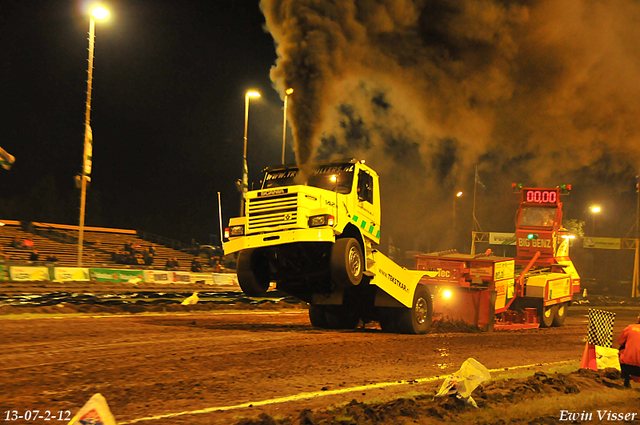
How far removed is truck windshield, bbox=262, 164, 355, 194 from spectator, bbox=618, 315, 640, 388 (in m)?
5.76

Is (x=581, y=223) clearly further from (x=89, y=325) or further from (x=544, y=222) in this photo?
(x=89, y=325)

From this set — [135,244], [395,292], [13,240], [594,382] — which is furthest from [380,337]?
[135,244]

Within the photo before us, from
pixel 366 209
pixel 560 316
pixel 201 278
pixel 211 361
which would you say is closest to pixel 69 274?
pixel 201 278

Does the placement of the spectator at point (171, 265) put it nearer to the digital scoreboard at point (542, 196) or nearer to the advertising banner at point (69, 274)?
the advertising banner at point (69, 274)

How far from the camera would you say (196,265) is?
3753cm

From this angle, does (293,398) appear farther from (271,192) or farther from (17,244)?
→ (17,244)

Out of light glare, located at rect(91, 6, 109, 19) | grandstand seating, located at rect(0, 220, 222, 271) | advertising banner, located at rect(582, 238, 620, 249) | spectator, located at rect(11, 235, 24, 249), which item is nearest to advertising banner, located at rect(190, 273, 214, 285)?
grandstand seating, located at rect(0, 220, 222, 271)

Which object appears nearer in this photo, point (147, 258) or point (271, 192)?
point (271, 192)

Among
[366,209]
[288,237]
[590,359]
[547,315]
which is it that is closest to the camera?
[590,359]

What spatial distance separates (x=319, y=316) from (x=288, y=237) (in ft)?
13.8

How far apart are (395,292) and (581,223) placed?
56628mm

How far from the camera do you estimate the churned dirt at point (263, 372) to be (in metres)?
5.99

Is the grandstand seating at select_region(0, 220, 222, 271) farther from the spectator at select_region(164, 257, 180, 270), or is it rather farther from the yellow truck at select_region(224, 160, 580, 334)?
the yellow truck at select_region(224, 160, 580, 334)

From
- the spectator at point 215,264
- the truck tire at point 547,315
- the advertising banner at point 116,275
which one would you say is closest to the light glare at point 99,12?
the advertising banner at point 116,275
